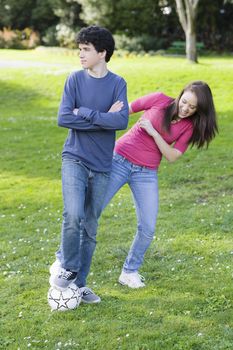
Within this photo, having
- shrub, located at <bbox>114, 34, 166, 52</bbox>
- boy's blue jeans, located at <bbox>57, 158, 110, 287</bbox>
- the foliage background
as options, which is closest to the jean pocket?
boy's blue jeans, located at <bbox>57, 158, 110, 287</bbox>

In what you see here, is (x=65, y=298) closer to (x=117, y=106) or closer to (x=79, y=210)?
(x=79, y=210)

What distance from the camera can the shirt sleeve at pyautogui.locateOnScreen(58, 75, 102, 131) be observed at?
17.9 feet

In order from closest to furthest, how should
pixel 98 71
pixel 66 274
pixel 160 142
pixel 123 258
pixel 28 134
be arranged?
pixel 98 71, pixel 66 274, pixel 160 142, pixel 123 258, pixel 28 134

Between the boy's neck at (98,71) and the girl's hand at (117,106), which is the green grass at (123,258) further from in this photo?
the boy's neck at (98,71)

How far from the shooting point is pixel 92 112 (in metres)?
5.44

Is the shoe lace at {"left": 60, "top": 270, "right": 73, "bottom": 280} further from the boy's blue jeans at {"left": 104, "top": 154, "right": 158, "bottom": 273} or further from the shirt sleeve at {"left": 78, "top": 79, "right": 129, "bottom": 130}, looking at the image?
the shirt sleeve at {"left": 78, "top": 79, "right": 129, "bottom": 130}

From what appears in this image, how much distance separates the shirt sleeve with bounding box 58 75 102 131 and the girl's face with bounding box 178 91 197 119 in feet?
3.10

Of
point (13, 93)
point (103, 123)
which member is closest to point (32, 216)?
point (103, 123)

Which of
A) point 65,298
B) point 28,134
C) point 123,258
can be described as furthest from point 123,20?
point 65,298

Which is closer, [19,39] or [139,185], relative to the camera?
[139,185]

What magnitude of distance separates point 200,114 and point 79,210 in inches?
64.4

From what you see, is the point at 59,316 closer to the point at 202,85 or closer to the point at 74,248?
the point at 74,248

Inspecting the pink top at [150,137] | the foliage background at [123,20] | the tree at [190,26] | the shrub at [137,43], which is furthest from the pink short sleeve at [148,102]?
the foliage background at [123,20]

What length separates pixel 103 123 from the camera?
5438 millimetres
